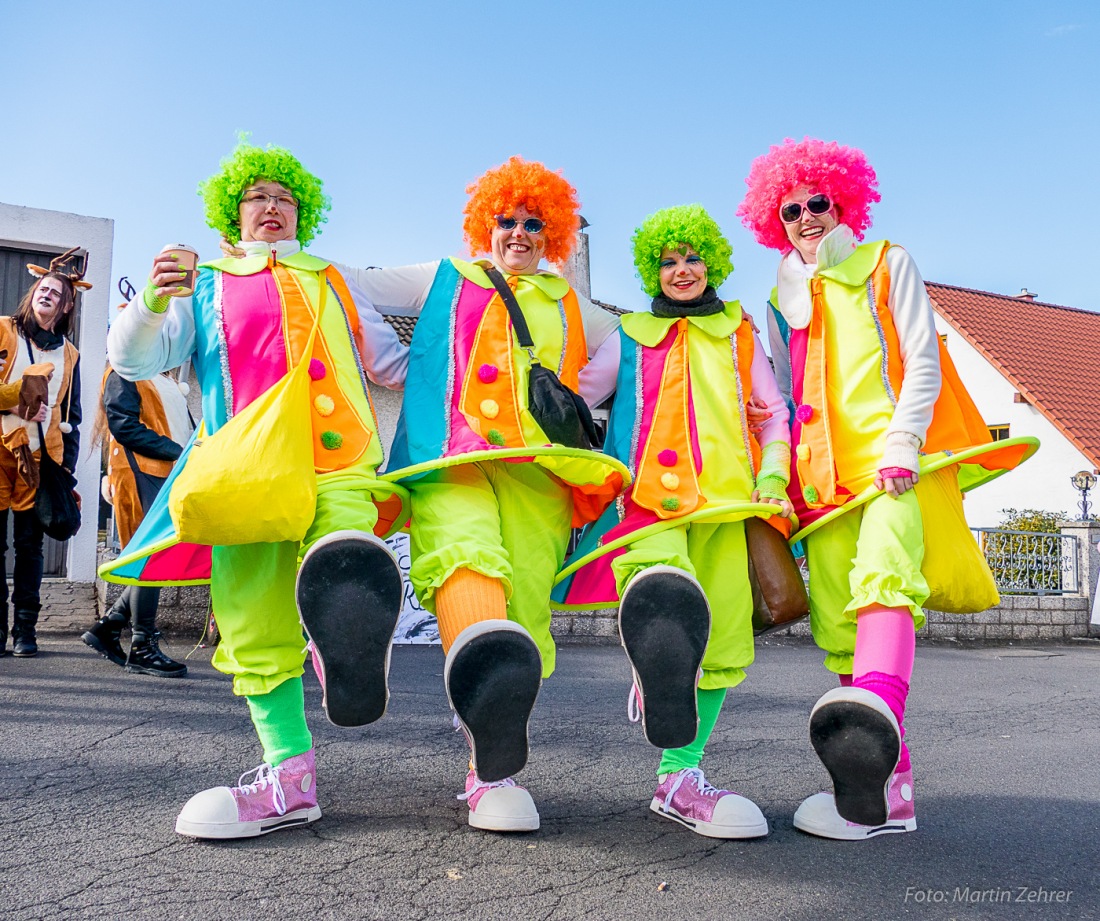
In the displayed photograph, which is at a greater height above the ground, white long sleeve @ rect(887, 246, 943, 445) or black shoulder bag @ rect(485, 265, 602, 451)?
white long sleeve @ rect(887, 246, 943, 445)

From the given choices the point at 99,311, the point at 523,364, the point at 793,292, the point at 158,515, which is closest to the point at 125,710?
the point at 158,515

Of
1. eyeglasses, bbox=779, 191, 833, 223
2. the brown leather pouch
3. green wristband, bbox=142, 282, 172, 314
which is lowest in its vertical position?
Answer: the brown leather pouch

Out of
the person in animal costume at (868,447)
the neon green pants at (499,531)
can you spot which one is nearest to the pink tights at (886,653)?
the person in animal costume at (868,447)

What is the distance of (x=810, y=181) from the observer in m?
3.20

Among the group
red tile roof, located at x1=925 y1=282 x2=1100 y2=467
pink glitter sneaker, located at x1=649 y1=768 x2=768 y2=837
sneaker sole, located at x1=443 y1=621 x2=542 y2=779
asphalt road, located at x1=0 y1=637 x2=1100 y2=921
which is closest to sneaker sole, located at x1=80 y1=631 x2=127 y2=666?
asphalt road, located at x1=0 y1=637 x2=1100 y2=921

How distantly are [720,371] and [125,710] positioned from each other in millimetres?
3037

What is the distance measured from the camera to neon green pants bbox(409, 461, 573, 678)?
2.52 meters

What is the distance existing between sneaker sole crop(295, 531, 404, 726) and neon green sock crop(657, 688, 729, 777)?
107 centimetres

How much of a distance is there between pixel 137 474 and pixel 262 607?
118 inches

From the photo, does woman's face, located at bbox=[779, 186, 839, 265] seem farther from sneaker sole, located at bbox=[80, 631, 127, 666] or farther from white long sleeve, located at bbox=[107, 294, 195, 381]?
sneaker sole, located at bbox=[80, 631, 127, 666]

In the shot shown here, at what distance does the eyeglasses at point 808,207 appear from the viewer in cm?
317

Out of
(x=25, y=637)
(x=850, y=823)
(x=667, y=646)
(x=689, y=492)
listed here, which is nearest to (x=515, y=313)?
(x=689, y=492)

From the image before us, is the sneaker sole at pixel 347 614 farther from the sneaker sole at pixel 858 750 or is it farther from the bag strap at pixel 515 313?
the sneaker sole at pixel 858 750

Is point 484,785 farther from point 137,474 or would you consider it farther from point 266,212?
point 137,474
